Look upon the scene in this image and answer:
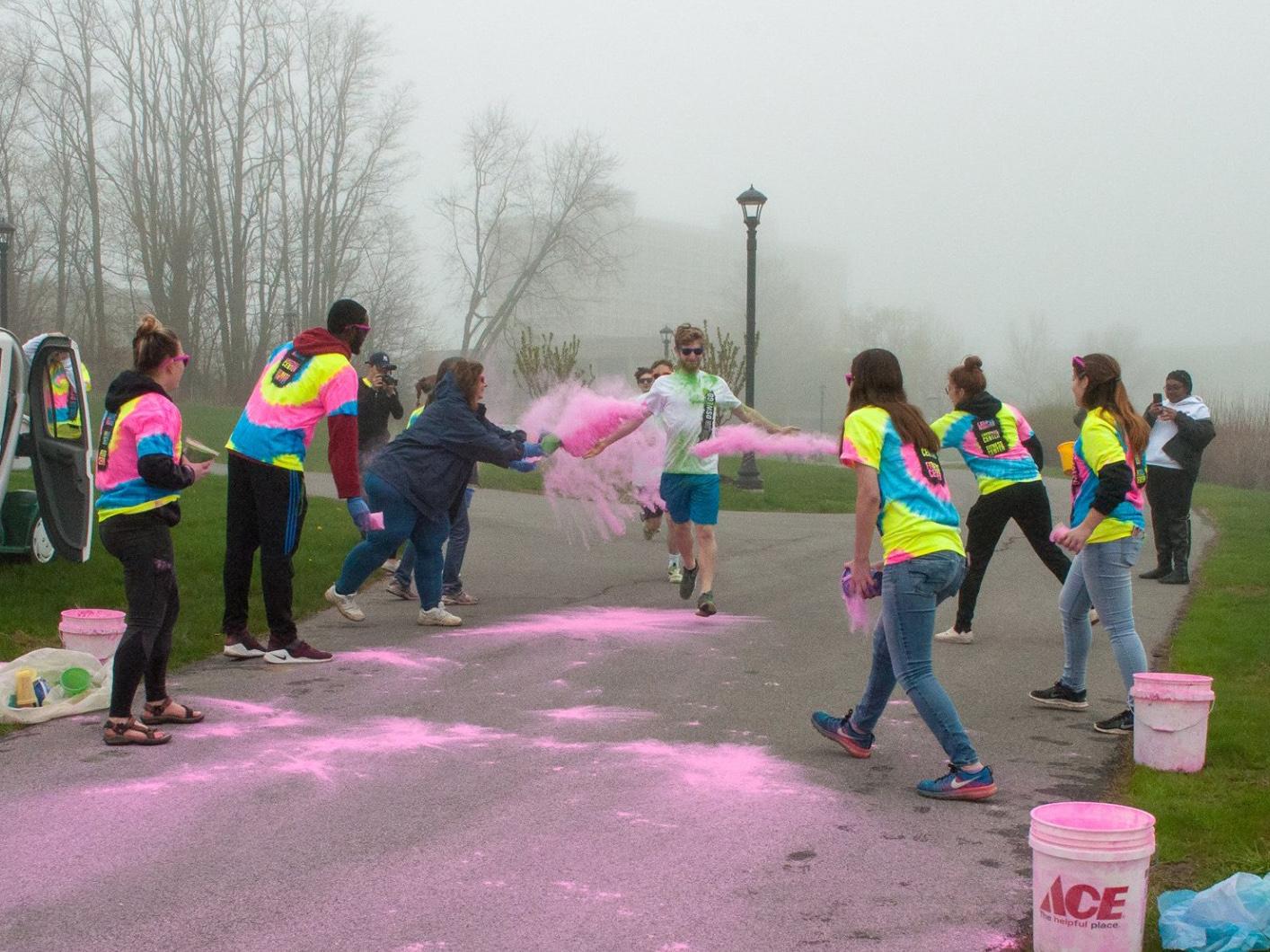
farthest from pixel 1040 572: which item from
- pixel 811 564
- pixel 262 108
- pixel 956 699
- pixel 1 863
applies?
pixel 262 108

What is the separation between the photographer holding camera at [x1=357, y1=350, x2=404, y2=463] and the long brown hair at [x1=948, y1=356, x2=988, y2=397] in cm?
536

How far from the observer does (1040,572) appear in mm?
12922

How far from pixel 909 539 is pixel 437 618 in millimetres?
4748

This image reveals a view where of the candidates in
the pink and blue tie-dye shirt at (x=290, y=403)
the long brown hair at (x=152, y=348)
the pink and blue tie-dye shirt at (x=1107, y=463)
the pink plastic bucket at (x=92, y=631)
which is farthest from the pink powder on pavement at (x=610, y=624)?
the long brown hair at (x=152, y=348)

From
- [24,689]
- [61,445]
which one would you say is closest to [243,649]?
[24,689]

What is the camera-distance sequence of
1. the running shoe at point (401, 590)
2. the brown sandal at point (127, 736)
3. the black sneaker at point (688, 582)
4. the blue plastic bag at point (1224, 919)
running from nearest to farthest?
the blue plastic bag at point (1224, 919)
the brown sandal at point (127, 736)
the black sneaker at point (688, 582)
the running shoe at point (401, 590)

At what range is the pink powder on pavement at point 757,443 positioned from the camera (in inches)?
385

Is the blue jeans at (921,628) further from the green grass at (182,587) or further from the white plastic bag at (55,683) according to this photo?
the green grass at (182,587)

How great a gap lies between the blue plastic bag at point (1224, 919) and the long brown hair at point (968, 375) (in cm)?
472

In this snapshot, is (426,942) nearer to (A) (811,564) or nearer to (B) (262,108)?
(A) (811,564)

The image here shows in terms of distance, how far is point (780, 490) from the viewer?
23.0 metres

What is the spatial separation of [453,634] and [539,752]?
10.7ft

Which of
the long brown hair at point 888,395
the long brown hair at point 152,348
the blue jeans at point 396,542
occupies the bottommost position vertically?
the blue jeans at point 396,542

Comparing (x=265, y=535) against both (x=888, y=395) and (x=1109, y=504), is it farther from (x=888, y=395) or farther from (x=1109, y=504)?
(x=1109, y=504)
